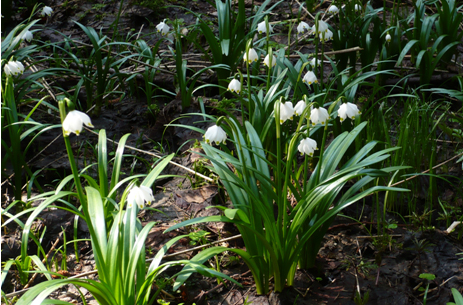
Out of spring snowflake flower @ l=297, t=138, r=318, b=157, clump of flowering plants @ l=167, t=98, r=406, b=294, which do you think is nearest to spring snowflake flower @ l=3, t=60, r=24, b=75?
clump of flowering plants @ l=167, t=98, r=406, b=294

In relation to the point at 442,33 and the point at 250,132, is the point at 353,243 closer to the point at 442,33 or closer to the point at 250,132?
the point at 250,132

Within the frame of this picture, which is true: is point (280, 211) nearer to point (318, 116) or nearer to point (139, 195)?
point (318, 116)

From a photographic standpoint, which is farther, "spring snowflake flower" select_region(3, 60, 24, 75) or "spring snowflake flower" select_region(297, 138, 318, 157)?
"spring snowflake flower" select_region(3, 60, 24, 75)

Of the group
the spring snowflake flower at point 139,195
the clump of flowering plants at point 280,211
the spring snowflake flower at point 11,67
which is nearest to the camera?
the spring snowflake flower at point 139,195

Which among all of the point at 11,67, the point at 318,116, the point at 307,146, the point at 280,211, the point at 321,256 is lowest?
the point at 321,256

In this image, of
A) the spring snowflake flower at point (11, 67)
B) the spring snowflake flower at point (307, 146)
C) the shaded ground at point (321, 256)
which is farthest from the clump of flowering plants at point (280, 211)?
the spring snowflake flower at point (11, 67)

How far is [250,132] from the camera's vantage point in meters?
2.31

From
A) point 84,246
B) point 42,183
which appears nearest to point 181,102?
point 42,183

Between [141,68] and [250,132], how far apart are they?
2104mm

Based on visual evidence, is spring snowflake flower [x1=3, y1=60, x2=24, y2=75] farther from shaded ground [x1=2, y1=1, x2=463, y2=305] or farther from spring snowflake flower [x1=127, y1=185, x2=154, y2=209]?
spring snowflake flower [x1=127, y1=185, x2=154, y2=209]

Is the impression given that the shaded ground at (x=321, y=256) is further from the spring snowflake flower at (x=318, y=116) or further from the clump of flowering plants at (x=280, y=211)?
the spring snowflake flower at (x=318, y=116)

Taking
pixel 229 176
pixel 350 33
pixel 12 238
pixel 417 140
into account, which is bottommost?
pixel 12 238

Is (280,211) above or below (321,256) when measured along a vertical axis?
above

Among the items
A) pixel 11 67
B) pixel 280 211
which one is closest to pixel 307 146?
pixel 280 211
